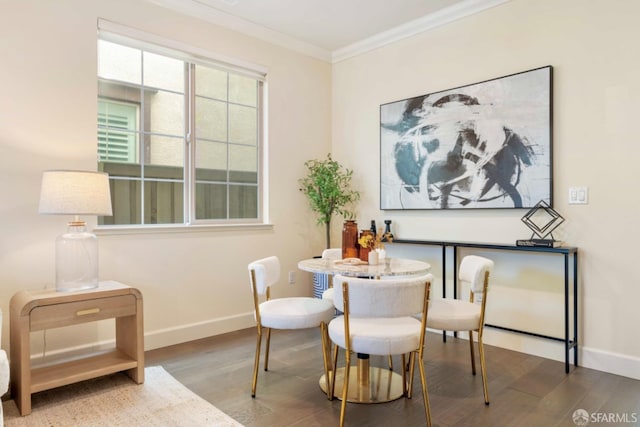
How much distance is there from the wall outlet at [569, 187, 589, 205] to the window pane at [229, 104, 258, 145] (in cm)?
268

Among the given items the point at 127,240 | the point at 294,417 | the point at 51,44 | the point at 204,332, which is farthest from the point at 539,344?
the point at 51,44

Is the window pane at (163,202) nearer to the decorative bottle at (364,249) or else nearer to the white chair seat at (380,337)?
the decorative bottle at (364,249)

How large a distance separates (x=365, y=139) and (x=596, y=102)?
1.99 m

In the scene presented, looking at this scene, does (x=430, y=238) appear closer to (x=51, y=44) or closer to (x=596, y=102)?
(x=596, y=102)

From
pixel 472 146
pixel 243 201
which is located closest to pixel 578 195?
pixel 472 146

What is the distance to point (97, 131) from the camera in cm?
299

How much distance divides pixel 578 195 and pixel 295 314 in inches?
82.8

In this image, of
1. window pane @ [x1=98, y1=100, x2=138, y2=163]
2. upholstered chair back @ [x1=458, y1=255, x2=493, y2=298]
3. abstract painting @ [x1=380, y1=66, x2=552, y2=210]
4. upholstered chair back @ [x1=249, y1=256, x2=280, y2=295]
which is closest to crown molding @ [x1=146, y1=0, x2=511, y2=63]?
abstract painting @ [x1=380, y1=66, x2=552, y2=210]

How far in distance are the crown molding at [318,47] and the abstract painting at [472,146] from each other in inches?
24.1

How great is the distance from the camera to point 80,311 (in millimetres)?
2357

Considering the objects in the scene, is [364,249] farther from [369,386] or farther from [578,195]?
[578,195]

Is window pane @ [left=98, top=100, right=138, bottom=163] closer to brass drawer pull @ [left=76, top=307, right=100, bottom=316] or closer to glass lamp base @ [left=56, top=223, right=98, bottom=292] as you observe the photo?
Answer: glass lamp base @ [left=56, top=223, right=98, bottom=292]

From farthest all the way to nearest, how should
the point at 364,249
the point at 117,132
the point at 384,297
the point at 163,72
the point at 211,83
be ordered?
the point at 211,83
the point at 163,72
the point at 117,132
the point at 364,249
the point at 384,297

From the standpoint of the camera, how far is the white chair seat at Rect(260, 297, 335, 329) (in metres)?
2.33
